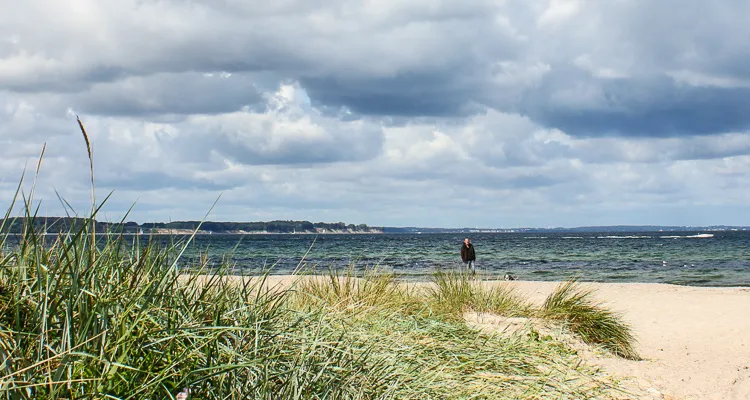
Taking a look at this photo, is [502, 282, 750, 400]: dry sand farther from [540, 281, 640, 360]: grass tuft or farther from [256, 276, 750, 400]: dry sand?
[540, 281, 640, 360]: grass tuft

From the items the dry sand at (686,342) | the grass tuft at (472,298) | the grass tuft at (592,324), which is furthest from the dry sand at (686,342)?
the grass tuft at (472,298)

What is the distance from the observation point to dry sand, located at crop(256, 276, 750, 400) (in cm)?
773

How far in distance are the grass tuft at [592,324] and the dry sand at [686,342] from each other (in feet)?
1.04

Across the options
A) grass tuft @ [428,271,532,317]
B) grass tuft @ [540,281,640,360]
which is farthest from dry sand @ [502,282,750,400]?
grass tuft @ [428,271,532,317]

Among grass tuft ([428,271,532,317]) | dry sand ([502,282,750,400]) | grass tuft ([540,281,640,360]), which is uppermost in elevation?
grass tuft ([428,271,532,317])

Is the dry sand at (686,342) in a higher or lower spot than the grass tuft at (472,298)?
lower

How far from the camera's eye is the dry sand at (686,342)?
25.3 ft

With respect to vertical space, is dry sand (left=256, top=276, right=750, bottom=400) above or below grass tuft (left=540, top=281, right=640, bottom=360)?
below

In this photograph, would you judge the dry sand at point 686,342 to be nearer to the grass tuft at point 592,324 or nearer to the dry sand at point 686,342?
the dry sand at point 686,342

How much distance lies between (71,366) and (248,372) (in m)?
1.06

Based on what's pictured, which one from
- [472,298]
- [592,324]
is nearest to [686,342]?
[592,324]

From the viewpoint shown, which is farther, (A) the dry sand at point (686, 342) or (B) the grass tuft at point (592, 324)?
(B) the grass tuft at point (592, 324)

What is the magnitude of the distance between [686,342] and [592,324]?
3875 millimetres

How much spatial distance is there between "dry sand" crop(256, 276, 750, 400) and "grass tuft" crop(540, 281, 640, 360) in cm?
32
